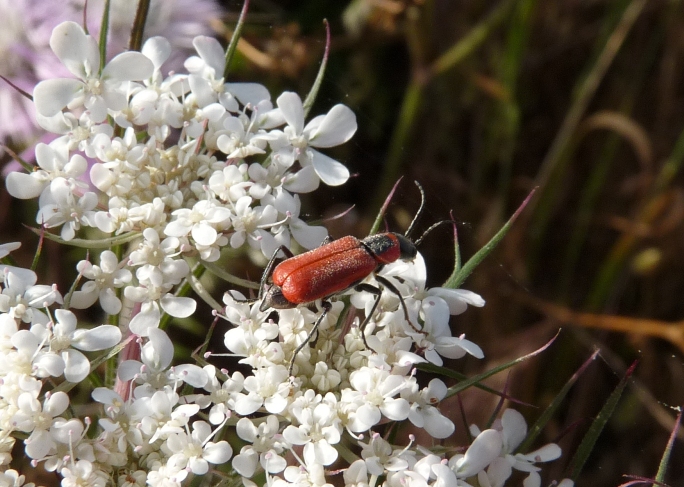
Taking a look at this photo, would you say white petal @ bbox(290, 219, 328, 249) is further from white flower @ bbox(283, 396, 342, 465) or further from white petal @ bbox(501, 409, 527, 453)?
white petal @ bbox(501, 409, 527, 453)

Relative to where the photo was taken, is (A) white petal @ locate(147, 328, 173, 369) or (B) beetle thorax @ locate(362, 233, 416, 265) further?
(B) beetle thorax @ locate(362, 233, 416, 265)

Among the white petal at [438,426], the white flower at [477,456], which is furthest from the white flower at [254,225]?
the white flower at [477,456]

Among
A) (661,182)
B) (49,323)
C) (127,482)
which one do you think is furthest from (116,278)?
(661,182)

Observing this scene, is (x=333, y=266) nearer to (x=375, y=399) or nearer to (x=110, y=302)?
(x=375, y=399)

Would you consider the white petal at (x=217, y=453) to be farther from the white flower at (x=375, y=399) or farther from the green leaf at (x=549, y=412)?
the green leaf at (x=549, y=412)

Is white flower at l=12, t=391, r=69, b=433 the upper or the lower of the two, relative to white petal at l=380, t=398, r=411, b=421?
lower

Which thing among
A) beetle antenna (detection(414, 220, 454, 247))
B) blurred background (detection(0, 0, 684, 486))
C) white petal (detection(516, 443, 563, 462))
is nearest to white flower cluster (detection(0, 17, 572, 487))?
white petal (detection(516, 443, 563, 462))
